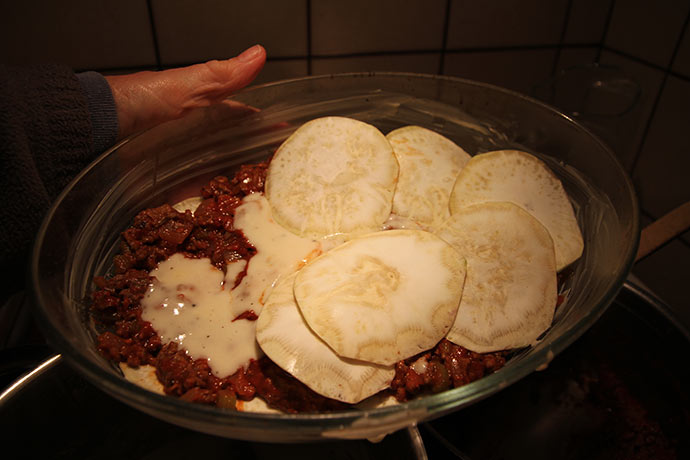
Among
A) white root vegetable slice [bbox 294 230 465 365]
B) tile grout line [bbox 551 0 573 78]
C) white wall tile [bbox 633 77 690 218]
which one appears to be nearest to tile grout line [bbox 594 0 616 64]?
tile grout line [bbox 551 0 573 78]

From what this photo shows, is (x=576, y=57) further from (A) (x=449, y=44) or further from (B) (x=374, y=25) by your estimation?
(B) (x=374, y=25)

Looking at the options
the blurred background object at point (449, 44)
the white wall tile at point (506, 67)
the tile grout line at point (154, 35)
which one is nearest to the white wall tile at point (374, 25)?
the blurred background object at point (449, 44)

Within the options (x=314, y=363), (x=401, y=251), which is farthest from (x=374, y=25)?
(x=314, y=363)

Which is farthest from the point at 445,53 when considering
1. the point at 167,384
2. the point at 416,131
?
the point at 167,384

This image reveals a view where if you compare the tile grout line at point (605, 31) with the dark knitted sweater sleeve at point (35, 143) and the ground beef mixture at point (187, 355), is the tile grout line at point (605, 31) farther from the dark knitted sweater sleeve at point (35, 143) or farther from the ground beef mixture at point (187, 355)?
the dark knitted sweater sleeve at point (35, 143)

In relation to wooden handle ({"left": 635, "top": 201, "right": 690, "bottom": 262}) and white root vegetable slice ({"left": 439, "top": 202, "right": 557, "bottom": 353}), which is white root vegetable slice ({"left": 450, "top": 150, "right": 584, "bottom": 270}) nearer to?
white root vegetable slice ({"left": 439, "top": 202, "right": 557, "bottom": 353})

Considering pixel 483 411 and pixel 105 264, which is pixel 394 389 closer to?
pixel 483 411
